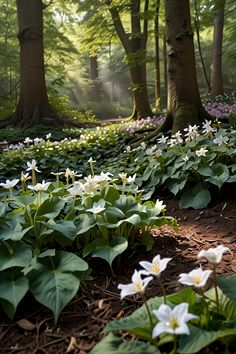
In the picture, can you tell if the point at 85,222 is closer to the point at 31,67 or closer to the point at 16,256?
the point at 16,256

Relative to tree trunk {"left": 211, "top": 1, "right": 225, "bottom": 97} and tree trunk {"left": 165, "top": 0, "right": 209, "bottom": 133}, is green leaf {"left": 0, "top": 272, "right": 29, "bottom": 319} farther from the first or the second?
tree trunk {"left": 211, "top": 1, "right": 225, "bottom": 97}

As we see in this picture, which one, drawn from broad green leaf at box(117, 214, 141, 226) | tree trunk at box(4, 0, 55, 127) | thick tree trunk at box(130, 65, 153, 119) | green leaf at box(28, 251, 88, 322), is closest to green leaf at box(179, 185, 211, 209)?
broad green leaf at box(117, 214, 141, 226)

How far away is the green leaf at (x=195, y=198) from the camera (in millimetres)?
3166

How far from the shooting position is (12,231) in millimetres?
2037

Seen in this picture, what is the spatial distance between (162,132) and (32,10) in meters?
7.94

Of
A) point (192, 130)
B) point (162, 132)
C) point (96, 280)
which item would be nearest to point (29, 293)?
point (96, 280)

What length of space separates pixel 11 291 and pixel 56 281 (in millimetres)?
214

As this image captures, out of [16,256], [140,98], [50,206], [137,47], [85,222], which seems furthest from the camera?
[137,47]

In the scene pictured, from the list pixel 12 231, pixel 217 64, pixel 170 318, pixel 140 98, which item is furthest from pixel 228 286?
pixel 217 64

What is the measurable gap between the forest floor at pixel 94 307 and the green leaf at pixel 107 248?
0.15 metres

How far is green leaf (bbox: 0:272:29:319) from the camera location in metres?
1.60

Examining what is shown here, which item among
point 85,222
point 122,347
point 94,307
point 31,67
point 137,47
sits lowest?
point 94,307

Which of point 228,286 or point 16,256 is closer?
point 228,286

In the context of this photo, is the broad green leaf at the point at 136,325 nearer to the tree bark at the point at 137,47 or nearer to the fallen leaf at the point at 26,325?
the fallen leaf at the point at 26,325
